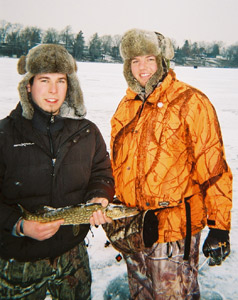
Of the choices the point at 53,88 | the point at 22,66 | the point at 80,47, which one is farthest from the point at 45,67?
the point at 80,47

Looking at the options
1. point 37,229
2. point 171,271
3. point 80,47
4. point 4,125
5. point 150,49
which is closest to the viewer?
point 37,229

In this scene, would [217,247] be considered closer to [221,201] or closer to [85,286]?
[221,201]

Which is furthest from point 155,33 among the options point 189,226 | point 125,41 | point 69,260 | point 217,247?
point 69,260

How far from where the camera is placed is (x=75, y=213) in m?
1.95

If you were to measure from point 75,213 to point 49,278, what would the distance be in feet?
2.06

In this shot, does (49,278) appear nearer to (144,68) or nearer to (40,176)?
(40,176)

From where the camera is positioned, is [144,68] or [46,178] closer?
[46,178]

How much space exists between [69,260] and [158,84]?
1.73 m

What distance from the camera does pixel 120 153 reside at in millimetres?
2424

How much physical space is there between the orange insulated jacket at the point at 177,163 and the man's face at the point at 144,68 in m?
0.20

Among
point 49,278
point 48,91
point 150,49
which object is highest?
point 150,49

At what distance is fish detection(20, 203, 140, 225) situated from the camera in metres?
1.87

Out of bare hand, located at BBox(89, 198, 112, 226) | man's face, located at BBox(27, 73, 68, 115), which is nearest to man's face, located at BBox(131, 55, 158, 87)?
man's face, located at BBox(27, 73, 68, 115)

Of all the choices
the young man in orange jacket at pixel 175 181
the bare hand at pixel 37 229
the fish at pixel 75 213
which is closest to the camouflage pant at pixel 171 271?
the young man in orange jacket at pixel 175 181
